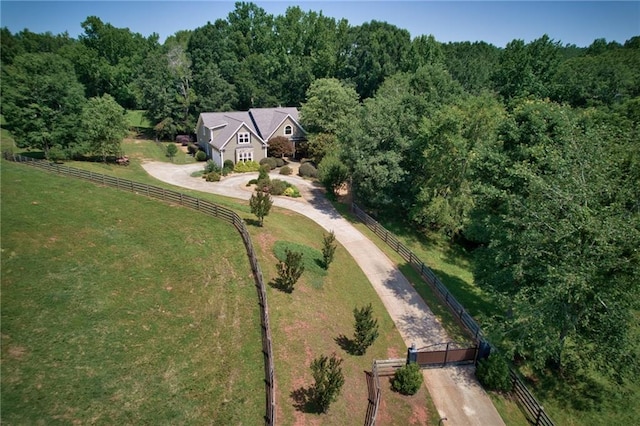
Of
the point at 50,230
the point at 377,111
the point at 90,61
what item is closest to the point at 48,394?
the point at 50,230

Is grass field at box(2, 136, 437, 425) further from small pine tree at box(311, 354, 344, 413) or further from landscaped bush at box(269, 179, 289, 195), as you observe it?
landscaped bush at box(269, 179, 289, 195)

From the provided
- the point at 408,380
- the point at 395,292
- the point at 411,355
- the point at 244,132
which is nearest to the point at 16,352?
the point at 408,380

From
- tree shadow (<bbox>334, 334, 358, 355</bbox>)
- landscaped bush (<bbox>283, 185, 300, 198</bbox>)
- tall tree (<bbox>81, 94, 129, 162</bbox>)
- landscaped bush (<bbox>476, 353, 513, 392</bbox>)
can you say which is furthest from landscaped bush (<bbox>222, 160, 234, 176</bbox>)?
landscaped bush (<bbox>476, 353, 513, 392</bbox>)

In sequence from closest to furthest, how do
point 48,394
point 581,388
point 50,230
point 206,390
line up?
point 48,394 < point 206,390 < point 581,388 < point 50,230

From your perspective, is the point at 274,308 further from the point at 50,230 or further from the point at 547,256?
the point at 50,230

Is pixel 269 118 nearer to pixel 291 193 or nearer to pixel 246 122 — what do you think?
pixel 246 122

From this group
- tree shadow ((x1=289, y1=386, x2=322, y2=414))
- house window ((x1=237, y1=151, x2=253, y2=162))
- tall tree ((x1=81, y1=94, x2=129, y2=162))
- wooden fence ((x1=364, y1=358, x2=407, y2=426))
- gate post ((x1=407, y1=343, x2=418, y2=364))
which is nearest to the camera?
tree shadow ((x1=289, y1=386, x2=322, y2=414))

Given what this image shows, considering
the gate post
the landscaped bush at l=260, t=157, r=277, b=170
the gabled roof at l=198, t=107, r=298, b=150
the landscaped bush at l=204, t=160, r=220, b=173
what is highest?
the gabled roof at l=198, t=107, r=298, b=150

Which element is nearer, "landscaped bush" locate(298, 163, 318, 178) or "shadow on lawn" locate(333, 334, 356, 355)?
"shadow on lawn" locate(333, 334, 356, 355)
